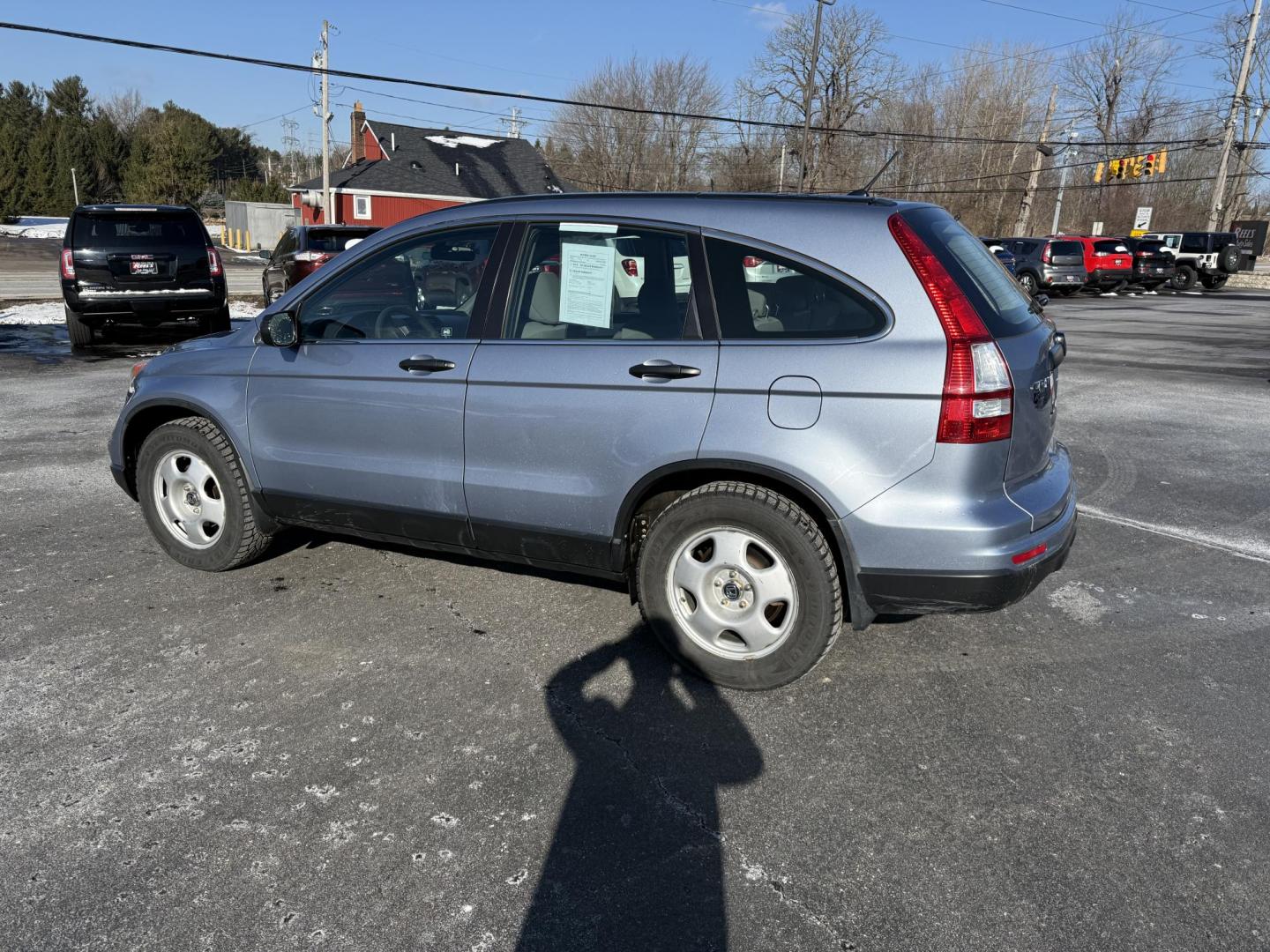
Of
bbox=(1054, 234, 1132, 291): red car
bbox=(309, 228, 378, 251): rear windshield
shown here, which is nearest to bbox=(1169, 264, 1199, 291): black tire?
bbox=(1054, 234, 1132, 291): red car

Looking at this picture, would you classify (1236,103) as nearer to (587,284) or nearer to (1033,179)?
(1033,179)

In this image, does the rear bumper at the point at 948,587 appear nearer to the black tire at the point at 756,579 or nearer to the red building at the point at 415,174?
the black tire at the point at 756,579

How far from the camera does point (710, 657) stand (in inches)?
138

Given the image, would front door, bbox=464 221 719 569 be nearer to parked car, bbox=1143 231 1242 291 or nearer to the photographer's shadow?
the photographer's shadow

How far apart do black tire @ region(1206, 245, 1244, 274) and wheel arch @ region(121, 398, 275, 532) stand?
36.7 metres

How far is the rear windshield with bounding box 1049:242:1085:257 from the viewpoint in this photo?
27.7 m

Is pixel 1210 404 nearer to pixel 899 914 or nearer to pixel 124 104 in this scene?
pixel 899 914

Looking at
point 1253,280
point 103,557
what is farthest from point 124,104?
point 103,557

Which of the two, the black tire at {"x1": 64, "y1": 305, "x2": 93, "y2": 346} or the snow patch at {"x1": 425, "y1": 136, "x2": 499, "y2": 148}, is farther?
the snow patch at {"x1": 425, "y1": 136, "x2": 499, "y2": 148}

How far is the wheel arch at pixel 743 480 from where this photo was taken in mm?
3217

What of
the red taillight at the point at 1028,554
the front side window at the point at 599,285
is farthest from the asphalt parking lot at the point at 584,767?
the front side window at the point at 599,285

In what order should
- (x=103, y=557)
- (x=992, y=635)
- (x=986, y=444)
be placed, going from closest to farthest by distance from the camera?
(x=986, y=444)
(x=992, y=635)
(x=103, y=557)

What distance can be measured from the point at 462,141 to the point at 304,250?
147 ft

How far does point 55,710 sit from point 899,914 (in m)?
2.91
